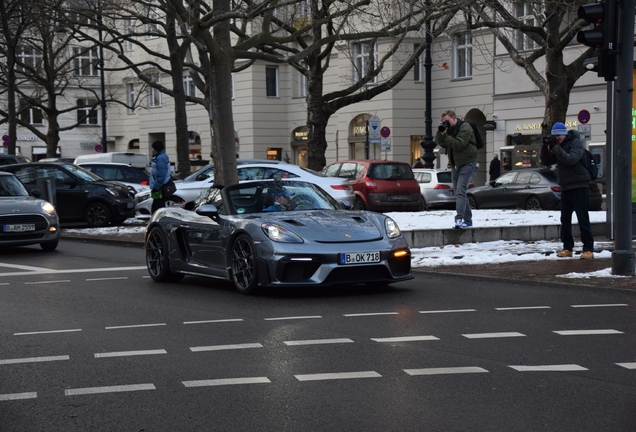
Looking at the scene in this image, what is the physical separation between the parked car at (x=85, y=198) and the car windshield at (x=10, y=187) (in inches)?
218

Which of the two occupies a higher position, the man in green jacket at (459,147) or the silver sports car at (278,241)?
the man in green jacket at (459,147)

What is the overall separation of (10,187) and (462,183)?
8.22 metres

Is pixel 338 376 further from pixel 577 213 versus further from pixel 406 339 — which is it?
pixel 577 213

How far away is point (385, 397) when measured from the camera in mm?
6129

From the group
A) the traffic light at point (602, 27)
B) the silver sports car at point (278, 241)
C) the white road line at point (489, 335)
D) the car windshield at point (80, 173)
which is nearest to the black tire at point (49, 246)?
the silver sports car at point (278, 241)

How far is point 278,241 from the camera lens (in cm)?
1092

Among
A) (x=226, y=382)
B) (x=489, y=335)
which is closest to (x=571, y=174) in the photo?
(x=489, y=335)

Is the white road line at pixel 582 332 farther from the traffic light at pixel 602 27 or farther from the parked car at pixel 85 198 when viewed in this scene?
the parked car at pixel 85 198

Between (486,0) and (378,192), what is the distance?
20.4ft

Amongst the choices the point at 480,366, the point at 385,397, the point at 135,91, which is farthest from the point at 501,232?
the point at 135,91

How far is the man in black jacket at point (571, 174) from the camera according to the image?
13.7m

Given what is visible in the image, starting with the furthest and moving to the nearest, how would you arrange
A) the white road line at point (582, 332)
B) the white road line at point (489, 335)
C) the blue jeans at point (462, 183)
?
the blue jeans at point (462, 183) → the white road line at point (582, 332) → the white road line at point (489, 335)

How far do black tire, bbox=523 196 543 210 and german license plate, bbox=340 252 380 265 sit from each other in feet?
55.7

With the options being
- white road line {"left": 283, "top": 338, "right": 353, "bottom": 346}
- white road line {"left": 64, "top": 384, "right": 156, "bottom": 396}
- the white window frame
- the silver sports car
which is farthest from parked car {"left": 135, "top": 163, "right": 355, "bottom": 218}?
the white window frame
